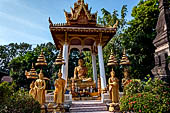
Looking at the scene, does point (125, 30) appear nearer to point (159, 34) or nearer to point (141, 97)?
point (159, 34)

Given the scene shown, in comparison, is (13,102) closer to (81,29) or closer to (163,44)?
(163,44)

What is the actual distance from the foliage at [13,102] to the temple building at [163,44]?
463 centimetres

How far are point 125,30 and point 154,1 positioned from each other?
3915 millimetres

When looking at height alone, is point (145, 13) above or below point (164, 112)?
above

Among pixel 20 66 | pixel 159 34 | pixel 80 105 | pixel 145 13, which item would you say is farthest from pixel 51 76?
pixel 159 34

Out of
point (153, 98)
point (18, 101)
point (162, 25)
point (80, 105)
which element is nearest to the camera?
point (18, 101)

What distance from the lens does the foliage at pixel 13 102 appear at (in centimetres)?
363

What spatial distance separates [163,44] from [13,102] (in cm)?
561

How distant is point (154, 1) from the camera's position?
14828 mm

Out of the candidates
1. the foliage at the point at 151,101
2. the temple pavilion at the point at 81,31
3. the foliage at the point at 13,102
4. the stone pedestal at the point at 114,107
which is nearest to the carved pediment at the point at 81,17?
the temple pavilion at the point at 81,31

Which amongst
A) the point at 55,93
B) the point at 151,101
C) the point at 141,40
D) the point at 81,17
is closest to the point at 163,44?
the point at 151,101

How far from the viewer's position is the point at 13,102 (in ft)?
12.7

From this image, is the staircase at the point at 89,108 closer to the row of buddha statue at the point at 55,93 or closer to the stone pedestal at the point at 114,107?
the stone pedestal at the point at 114,107

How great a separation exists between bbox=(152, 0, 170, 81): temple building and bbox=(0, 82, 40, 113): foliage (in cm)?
463
